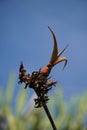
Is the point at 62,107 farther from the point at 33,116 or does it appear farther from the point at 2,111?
the point at 2,111

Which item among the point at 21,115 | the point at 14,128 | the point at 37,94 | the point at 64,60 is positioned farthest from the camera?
the point at 21,115

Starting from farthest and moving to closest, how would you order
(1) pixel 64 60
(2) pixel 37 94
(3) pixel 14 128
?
(3) pixel 14 128
(1) pixel 64 60
(2) pixel 37 94

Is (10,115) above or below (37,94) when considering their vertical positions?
above

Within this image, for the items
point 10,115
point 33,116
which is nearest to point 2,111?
point 10,115

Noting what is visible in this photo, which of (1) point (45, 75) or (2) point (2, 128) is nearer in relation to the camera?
(1) point (45, 75)

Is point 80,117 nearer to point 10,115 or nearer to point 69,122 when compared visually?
point 69,122

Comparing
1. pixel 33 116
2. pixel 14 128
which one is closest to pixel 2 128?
pixel 14 128

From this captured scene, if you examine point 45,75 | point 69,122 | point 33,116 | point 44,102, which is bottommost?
point 44,102
